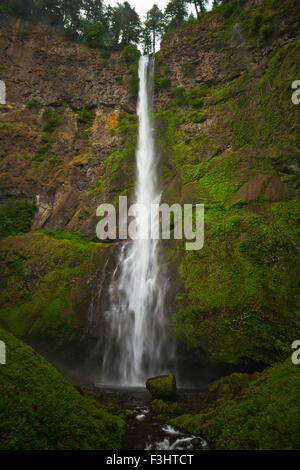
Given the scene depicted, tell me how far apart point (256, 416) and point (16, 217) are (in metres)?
16.6

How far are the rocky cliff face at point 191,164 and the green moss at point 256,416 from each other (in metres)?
1.63

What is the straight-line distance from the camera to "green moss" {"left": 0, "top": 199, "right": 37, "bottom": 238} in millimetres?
16031

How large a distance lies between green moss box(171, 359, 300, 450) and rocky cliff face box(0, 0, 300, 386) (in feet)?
5.35

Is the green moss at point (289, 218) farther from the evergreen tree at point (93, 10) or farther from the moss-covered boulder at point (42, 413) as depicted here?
the evergreen tree at point (93, 10)

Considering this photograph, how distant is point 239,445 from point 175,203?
1050 centimetres

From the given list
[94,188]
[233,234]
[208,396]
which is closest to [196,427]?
[208,396]

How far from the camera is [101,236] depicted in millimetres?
14648

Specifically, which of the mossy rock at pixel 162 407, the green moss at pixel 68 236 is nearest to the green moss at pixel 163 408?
the mossy rock at pixel 162 407

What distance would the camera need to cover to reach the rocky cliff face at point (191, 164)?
851cm

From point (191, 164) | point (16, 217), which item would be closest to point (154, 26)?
point (191, 164)

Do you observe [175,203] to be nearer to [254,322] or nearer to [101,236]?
[101,236]

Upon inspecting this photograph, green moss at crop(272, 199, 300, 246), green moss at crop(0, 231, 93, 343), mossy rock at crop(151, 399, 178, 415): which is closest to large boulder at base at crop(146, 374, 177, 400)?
mossy rock at crop(151, 399, 178, 415)

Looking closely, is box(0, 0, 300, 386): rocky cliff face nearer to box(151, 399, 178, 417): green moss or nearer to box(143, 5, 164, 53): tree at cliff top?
box(151, 399, 178, 417): green moss

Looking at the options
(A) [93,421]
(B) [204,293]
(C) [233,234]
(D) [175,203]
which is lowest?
(A) [93,421]
